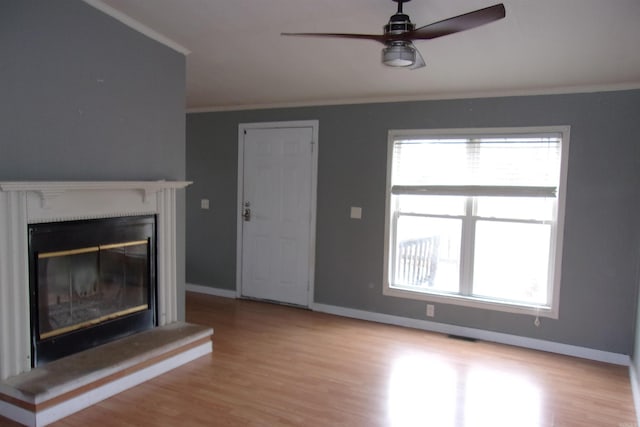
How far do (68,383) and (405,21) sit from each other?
2.68 m

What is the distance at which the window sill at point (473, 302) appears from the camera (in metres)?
3.97

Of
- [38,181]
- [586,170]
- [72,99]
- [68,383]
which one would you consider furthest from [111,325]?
[586,170]

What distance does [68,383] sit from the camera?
253cm

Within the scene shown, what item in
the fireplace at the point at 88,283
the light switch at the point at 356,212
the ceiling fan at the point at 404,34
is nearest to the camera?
the ceiling fan at the point at 404,34

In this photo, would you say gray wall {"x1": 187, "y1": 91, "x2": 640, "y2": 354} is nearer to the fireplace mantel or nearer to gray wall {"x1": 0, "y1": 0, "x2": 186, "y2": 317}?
gray wall {"x1": 0, "y1": 0, "x2": 186, "y2": 317}

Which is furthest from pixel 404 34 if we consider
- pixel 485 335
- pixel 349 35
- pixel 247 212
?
pixel 247 212

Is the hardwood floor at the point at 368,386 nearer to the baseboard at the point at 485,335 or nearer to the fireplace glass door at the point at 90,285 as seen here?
Result: the baseboard at the point at 485,335

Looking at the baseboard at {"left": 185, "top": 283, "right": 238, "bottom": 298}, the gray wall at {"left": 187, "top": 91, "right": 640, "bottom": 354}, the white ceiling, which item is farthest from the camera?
the baseboard at {"left": 185, "top": 283, "right": 238, "bottom": 298}

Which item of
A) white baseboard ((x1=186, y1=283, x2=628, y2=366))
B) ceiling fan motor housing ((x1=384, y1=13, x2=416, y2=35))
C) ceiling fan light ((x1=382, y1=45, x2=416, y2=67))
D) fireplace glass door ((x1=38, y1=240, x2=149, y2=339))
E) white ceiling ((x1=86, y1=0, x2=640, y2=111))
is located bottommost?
white baseboard ((x1=186, y1=283, x2=628, y2=366))

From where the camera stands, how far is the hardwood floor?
8.89 ft

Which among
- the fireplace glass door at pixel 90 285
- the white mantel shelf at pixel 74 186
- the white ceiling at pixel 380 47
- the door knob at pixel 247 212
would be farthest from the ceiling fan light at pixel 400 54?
the door knob at pixel 247 212

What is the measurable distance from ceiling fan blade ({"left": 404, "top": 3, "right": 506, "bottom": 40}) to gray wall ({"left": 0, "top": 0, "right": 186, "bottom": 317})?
6.65 ft

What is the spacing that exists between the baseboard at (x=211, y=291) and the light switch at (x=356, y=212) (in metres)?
1.80

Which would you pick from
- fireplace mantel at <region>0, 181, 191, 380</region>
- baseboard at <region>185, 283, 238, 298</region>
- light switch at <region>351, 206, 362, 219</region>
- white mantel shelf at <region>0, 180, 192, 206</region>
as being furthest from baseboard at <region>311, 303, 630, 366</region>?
fireplace mantel at <region>0, 181, 191, 380</region>
